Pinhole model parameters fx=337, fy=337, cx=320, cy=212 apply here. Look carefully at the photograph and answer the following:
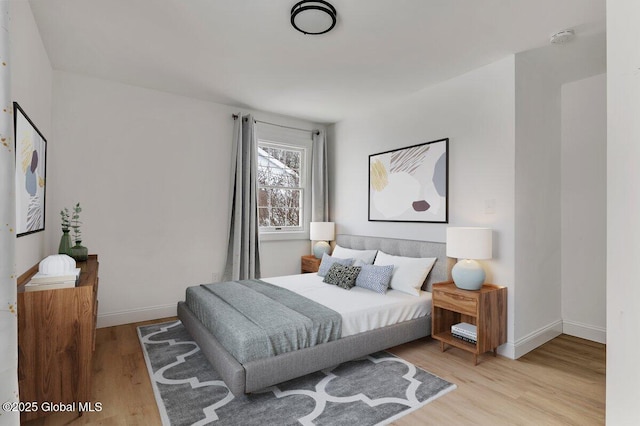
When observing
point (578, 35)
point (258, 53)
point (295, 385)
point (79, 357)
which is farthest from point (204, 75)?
point (578, 35)

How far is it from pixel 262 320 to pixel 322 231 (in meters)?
2.47

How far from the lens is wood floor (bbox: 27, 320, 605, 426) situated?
2.04m

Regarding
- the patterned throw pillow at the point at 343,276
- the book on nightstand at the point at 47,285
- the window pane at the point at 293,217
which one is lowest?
the patterned throw pillow at the point at 343,276

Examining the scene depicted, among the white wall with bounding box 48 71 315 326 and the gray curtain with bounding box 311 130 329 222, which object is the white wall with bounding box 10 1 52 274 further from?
the gray curtain with bounding box 311 130 329 222

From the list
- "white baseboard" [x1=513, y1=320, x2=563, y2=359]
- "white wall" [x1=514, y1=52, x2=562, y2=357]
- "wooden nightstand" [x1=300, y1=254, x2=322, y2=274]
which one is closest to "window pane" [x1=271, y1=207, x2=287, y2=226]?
"wooden nightstand" [x1=300, y1=254, x2=322, y2=274]

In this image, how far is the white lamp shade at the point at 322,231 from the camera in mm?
4824

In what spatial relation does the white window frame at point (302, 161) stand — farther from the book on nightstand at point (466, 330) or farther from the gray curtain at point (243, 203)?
the book on nightstand at point (466, 330)

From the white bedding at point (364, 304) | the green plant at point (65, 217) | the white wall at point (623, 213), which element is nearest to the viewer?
the white wall at point (623, 213)

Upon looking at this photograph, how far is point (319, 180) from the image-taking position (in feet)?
16.5

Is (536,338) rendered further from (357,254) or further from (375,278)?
(357,254)

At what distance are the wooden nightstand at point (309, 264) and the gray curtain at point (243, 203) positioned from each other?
80cm

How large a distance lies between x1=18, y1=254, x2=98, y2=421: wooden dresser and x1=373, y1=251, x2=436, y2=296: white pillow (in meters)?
2.60

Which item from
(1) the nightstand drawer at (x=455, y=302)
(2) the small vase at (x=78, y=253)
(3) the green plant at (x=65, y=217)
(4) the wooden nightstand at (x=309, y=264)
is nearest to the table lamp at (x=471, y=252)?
(1) the nightstand drawer at (x=455, y=302)

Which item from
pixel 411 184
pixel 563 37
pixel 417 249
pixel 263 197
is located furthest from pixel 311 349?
pixel 563 37
